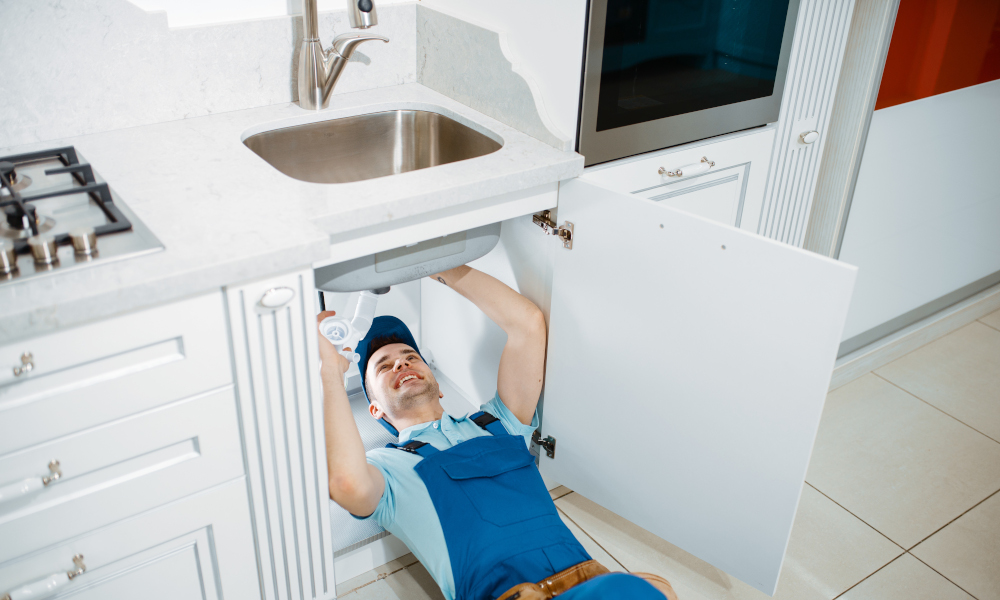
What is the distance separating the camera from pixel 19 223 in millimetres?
1066

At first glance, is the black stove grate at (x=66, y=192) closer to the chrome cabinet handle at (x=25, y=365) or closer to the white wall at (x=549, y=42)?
the chrome cabinet handle at (x=25, y=365)

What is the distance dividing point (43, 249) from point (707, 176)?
4.35ft

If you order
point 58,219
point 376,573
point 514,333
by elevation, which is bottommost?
point 376,573

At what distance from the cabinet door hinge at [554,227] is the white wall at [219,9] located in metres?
0.68

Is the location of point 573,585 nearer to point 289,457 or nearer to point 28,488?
point 289,457

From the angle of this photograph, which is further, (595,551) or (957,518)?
(957,518)

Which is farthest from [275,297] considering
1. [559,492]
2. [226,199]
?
[559,492]

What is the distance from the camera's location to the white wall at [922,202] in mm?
2010

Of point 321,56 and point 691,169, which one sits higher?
point 321,56

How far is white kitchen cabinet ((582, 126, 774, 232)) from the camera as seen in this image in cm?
157

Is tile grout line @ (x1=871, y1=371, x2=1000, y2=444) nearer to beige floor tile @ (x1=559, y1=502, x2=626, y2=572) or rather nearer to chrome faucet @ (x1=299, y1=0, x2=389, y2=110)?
beige floor tile @ (x1=559, y1=502, x2=626, y2=572)

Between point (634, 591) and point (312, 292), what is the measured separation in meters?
0.71

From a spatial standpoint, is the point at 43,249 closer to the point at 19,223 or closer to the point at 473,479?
the point at 19,223

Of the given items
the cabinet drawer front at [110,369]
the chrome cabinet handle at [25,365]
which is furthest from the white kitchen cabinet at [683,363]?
the chrome cabinet handle at [25,365]
